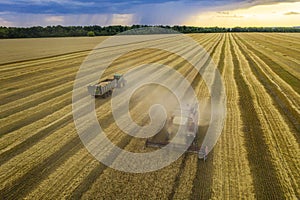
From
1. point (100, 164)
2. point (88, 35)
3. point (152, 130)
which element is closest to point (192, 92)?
point (152, 130)

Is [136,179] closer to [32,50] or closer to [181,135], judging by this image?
[181,135]

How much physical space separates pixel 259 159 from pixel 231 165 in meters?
1.28

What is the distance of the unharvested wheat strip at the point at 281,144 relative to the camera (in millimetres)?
8531

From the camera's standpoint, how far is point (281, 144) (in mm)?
10953

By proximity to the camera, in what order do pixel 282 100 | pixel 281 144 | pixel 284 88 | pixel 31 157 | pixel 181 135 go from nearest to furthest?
1. pixel 31 157
2. pixel 181 135
3. pixel 281 144
4. pixel 282 100
5. pixel 284 88

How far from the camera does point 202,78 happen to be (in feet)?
77.7

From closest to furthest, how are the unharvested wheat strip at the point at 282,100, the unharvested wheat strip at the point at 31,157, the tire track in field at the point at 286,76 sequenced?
the unharvested wheat strip at the point at 31,157 < the unharvested wheat strip at the point at 282,100 < the tire track in field at the point at 286,76

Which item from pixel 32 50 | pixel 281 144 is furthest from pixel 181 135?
pixel 32 50

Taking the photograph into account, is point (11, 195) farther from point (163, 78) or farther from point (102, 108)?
point (163, 78)

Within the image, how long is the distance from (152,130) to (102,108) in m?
4.67

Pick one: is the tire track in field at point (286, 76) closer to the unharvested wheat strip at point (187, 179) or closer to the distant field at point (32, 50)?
the unharvested wheat strip at point (187, 179)

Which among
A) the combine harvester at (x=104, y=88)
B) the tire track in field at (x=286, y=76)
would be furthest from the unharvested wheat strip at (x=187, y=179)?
the tire track in field at (x=286, y=76)

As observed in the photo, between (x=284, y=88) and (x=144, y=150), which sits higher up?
(x=144, y=150)

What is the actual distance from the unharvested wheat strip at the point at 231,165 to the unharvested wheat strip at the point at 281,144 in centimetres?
111
